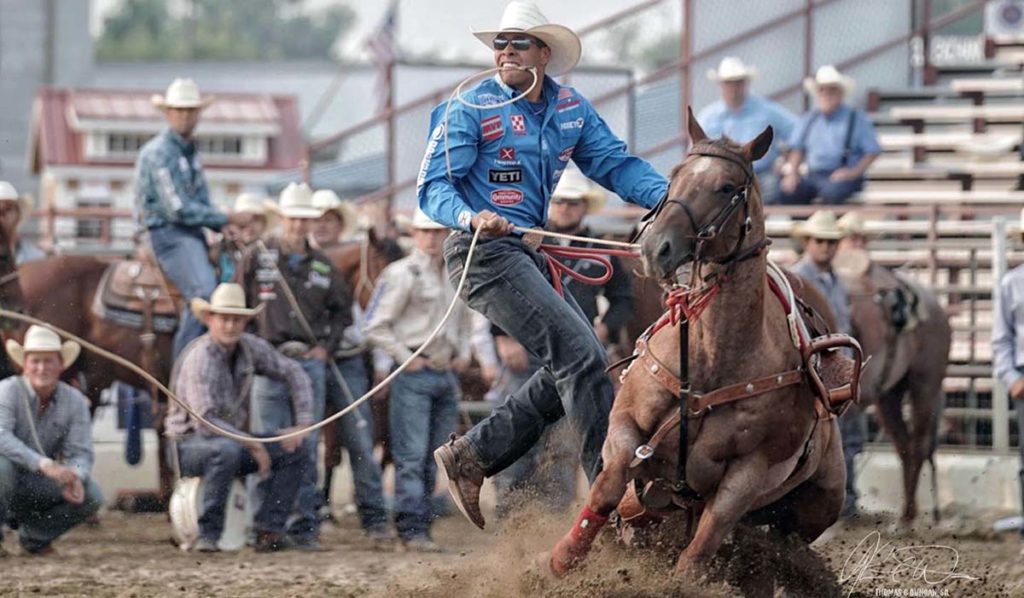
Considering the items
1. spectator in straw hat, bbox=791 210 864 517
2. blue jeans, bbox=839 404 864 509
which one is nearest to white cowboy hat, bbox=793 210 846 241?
spectator in straw hat, bbox=791 210 864 517

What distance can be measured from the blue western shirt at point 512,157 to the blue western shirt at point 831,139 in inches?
333

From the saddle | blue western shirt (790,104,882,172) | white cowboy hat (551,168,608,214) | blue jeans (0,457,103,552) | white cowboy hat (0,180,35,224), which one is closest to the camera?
blue jeans (0,457,103,552)

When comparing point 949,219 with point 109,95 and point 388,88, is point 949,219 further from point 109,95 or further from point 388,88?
point 109,95

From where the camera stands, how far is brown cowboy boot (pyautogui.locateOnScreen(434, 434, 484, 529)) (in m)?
7.42

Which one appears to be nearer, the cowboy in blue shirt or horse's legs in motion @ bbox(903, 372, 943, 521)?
the cowboy in blue shirt

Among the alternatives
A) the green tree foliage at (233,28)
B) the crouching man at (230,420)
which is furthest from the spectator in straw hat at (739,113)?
the green tree foliage at (233,28)

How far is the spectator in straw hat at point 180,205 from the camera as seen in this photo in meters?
11.8

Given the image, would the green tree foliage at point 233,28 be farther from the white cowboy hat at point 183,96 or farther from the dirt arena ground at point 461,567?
the dirt arena ground at point 461,567

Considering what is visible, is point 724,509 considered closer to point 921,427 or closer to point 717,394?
point 717,394

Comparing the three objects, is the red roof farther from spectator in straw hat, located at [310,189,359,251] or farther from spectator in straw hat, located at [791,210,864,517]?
spectator in straw hat, located at [791,210,864,517]

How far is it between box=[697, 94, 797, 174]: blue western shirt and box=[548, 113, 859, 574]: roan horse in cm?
832

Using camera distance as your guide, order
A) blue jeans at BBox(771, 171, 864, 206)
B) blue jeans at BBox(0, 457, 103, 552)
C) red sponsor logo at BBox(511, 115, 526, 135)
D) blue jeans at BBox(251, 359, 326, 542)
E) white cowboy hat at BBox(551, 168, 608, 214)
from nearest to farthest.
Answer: red sponsor logo at BBox(511, 115, 526, 135) < blue jeans at BBox(0, 457, 103, 552) < white cowboy hat at BBox(551, 168, 608, 214) < blue jeans at BBox(251, 359, 326, 542) < blue jeans at BBox(771, 171, 864, 206)

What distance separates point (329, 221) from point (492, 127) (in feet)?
19.7

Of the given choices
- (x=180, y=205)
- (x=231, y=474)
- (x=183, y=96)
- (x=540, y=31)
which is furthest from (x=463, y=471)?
(x=183, y=96)
